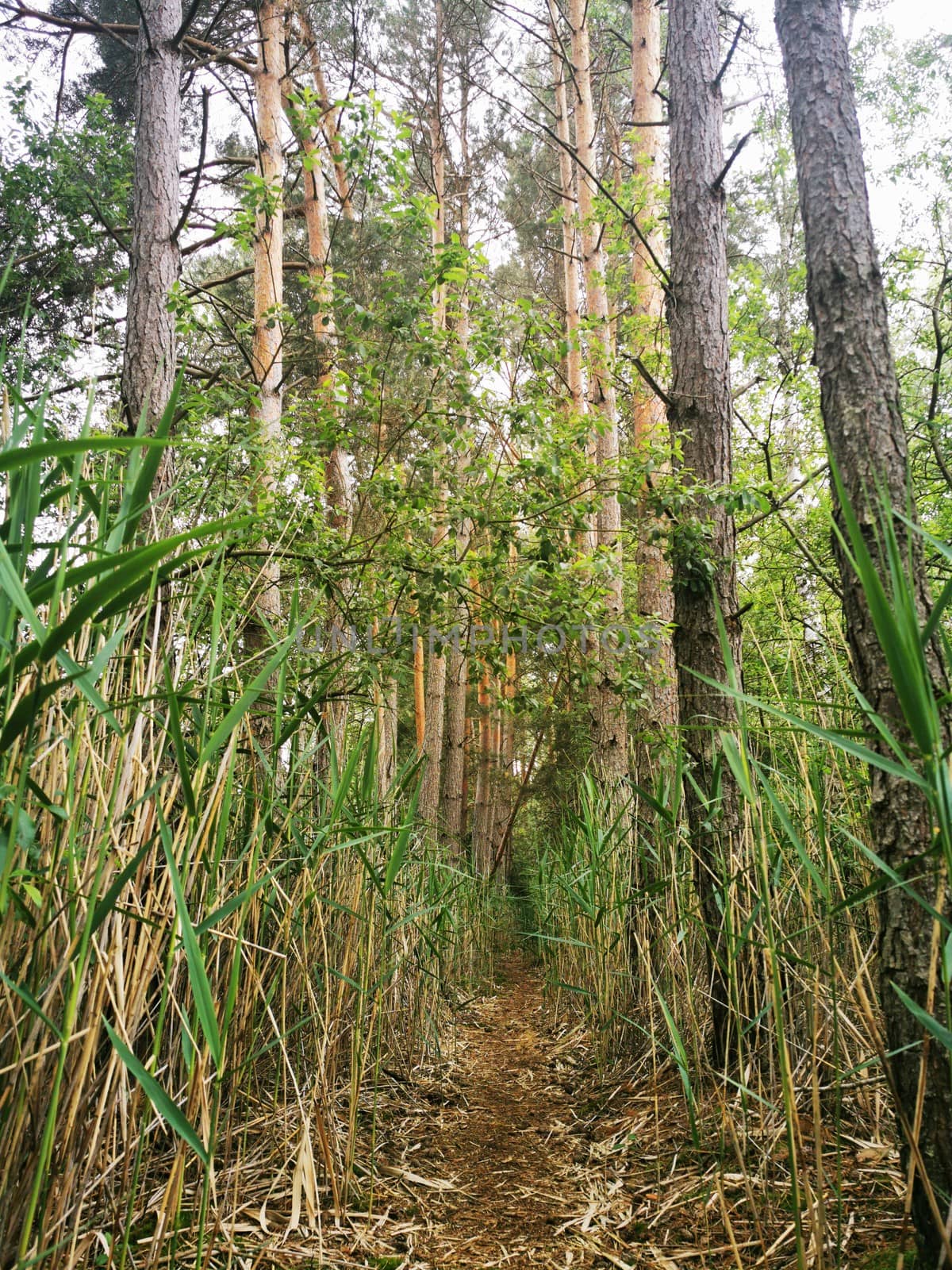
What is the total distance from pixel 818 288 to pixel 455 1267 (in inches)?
82.9

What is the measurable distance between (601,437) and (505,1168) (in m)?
4.51

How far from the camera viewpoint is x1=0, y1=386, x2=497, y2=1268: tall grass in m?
0.83

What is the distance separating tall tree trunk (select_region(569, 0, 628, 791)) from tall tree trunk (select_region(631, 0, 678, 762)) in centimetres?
18

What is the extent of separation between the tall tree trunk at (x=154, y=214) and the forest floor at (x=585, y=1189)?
2365 millimetres

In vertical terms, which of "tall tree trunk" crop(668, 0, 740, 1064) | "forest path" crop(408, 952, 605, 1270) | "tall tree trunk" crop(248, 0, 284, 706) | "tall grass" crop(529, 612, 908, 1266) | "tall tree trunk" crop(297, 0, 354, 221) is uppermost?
"tall tree trunk" crop(297, 0, 354, 221)

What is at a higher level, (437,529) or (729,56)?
(729,56)

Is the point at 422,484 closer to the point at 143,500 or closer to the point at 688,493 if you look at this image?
the point at 688,493

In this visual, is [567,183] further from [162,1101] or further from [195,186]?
[162,1101]

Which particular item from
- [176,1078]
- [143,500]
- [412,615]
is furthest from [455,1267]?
[412,615]

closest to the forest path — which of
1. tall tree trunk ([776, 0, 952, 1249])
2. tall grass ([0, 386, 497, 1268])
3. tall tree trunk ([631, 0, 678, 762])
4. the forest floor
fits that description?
the forest floor

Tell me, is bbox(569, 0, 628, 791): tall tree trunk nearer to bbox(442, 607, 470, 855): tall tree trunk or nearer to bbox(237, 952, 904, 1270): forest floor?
bbox(237, 952, 904, 1270): forest floor

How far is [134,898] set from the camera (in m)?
1.13

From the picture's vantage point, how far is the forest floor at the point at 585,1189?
1.35 metres

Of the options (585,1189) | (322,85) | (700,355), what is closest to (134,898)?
(585,1189)
